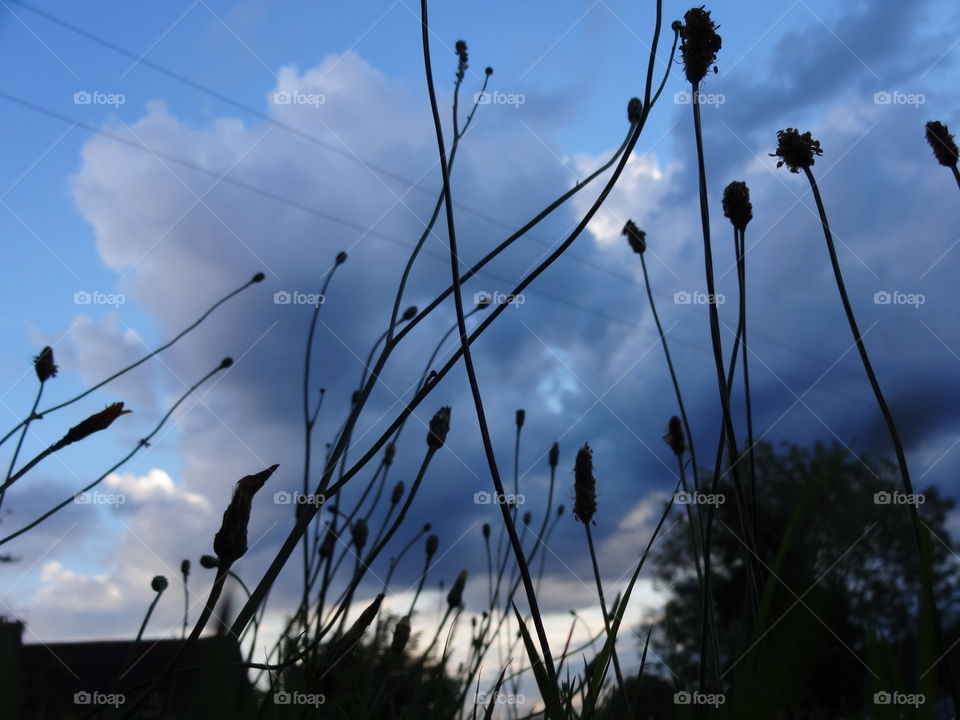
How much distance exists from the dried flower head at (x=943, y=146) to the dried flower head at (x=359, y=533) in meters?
1.89

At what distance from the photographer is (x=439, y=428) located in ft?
4.85

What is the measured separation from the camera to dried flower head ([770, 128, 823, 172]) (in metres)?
1.52

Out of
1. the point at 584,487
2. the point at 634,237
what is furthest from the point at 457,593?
the point at 634,237

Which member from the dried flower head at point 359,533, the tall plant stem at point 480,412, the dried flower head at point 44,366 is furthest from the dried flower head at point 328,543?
the tall plant stem at point 480,412

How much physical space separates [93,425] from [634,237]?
1.38 metres

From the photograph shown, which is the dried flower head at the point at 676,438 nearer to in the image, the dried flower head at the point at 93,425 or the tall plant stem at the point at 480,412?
the tall plant stem at the point at 480,412

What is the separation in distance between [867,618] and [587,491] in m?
0.91

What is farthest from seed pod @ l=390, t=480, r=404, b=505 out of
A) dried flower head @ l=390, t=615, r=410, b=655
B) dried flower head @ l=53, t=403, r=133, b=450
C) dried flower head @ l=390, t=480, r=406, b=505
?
dried flower head @ l=53, t=403, r=133, b=450

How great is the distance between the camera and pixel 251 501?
738 mm

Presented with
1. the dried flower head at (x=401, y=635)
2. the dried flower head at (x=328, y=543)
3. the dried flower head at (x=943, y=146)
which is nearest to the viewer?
the dried flower head at (x=943, y=146)

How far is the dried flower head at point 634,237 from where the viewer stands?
197cm

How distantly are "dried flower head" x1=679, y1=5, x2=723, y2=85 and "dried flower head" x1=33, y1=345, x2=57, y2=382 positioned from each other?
171 cm

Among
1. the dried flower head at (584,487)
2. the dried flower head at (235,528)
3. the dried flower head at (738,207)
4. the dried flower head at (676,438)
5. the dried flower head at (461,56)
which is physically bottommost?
the dried flower head at (235,528)

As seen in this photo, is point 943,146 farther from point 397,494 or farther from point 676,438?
point 397,494
